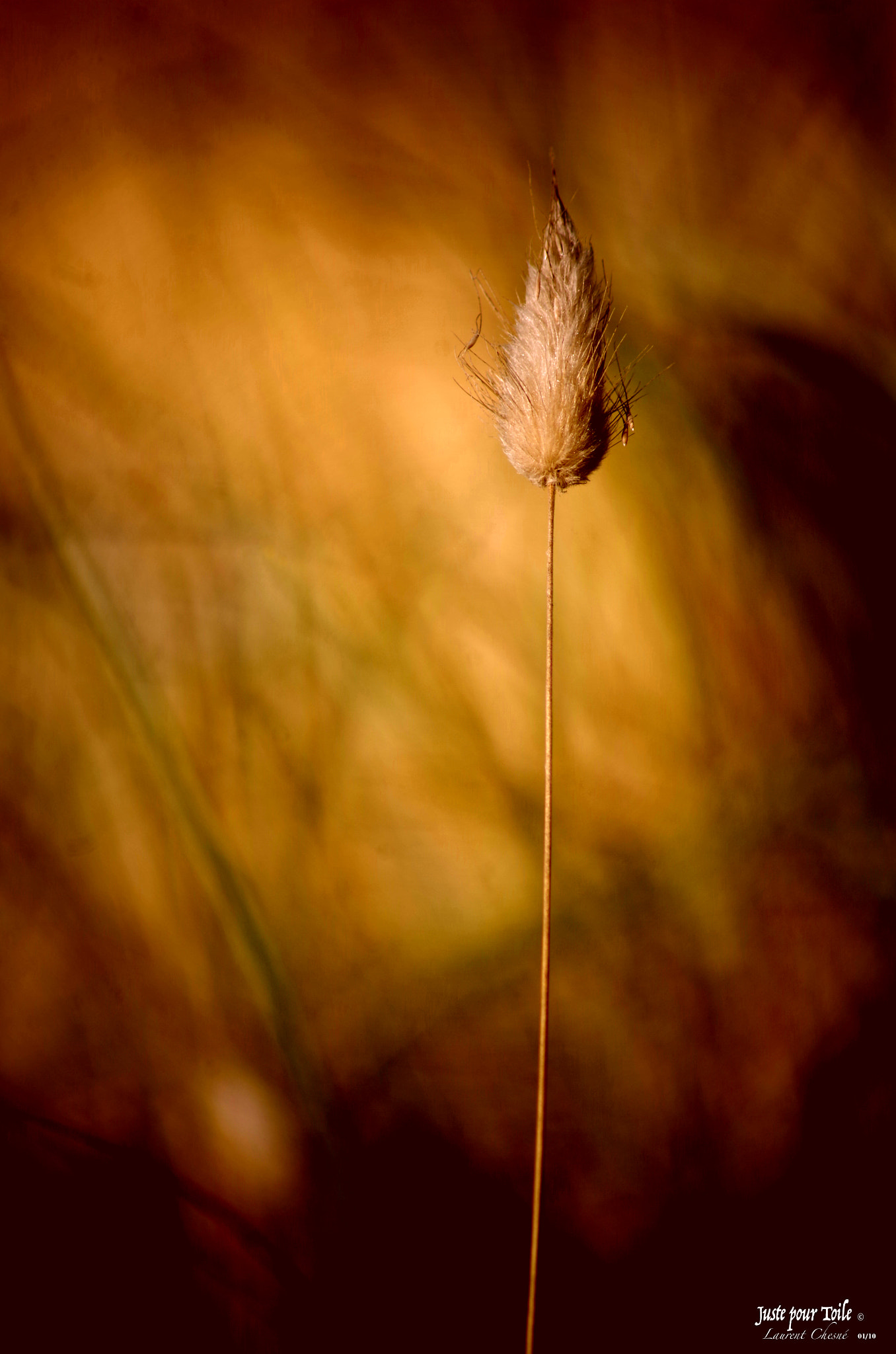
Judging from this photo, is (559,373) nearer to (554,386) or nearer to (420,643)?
(554,386)

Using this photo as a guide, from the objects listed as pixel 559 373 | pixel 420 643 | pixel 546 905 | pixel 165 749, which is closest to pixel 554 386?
pixel 559 373

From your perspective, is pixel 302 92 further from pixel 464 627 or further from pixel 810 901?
pixel 810 901

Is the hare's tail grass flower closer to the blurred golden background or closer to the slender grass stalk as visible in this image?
the slender grass stalk

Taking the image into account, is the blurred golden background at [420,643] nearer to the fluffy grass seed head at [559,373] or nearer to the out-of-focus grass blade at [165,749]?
the out-of-focus grass blade at [165,749]

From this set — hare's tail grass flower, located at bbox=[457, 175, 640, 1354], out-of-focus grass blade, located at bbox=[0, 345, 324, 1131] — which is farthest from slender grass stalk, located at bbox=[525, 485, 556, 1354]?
out-of-focus grass blade, located at bbox=[0, 345, 324, 1131]

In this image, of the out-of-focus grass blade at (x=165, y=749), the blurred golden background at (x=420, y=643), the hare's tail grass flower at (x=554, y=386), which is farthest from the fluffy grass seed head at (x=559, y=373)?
the out-of-focus grass blade at (x=165, y=749)

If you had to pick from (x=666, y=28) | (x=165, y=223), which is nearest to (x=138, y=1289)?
(x=165, y=223)
